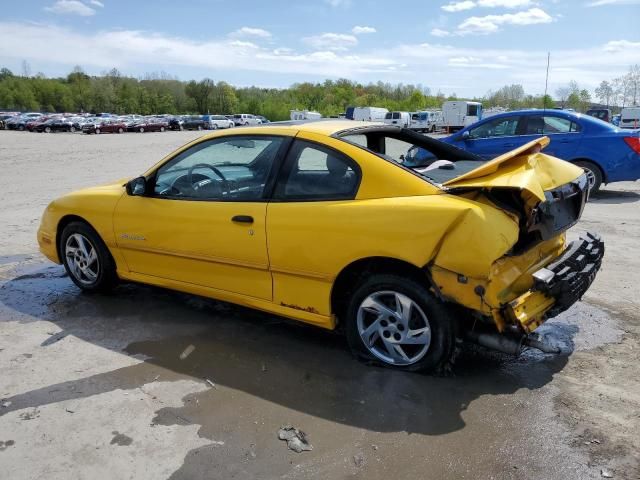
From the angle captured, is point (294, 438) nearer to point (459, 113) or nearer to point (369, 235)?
point (369, 235)

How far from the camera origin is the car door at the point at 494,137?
393 inches

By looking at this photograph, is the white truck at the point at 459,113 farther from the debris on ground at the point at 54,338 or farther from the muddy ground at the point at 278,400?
the debris on ground at the point at 54,338

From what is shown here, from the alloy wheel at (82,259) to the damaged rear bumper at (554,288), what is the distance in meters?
3.68

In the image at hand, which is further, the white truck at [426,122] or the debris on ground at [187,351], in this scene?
the white truck at [426,122]

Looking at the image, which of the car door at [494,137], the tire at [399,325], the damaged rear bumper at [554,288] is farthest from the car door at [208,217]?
the car door at [494,137]

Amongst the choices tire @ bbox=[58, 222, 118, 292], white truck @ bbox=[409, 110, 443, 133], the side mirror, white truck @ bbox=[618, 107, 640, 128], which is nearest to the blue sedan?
the side mirror

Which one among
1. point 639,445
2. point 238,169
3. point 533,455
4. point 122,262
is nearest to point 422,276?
point 533,455

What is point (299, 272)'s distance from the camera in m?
3.63

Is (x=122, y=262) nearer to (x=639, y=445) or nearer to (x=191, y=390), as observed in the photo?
(x=191, y=390)

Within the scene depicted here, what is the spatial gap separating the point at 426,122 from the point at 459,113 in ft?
18.2

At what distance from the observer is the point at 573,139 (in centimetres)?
934

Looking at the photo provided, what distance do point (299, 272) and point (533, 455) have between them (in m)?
1.77

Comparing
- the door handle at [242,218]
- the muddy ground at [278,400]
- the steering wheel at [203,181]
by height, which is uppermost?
the steering wheel at [203,181]

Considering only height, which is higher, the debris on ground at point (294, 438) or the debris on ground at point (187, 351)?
the debris on ground at point (187, 351)
